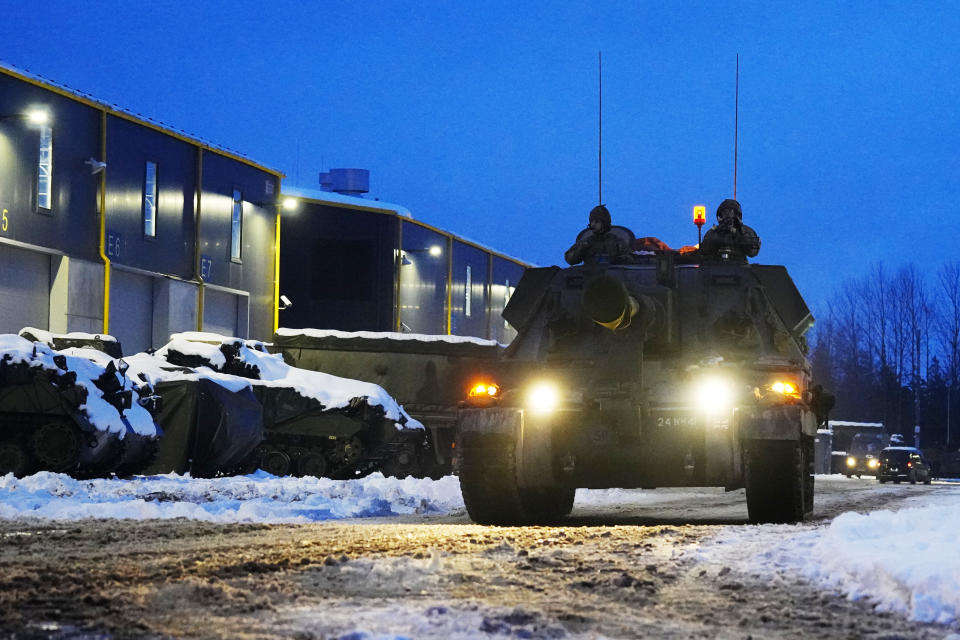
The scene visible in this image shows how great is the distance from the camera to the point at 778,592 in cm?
730

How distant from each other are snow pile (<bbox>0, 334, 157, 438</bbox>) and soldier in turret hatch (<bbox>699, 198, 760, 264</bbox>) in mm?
7799

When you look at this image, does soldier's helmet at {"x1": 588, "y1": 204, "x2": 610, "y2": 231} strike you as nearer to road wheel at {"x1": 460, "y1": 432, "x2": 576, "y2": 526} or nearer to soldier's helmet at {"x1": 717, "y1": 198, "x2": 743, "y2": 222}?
soldier's helmet at {"x1": 717, "y1": 198, "x2": 743, "y2": 222}

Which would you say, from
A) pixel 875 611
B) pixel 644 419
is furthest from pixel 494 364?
pixel 875 611

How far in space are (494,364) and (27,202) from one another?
17779 millimetres

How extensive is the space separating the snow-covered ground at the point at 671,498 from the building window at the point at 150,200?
1335 cm

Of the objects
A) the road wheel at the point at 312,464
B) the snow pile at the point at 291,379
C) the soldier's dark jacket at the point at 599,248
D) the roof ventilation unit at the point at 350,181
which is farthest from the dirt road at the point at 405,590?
the roof ventilation unit at the point at 350,181

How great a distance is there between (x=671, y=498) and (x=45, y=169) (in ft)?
50.2

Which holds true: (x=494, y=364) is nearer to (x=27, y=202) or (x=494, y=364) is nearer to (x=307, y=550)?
(x=307, y=550)

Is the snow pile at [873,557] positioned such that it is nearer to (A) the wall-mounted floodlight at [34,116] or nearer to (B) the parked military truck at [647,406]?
(B) the parked military truck at [647,406]

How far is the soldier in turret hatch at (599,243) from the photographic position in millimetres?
14578

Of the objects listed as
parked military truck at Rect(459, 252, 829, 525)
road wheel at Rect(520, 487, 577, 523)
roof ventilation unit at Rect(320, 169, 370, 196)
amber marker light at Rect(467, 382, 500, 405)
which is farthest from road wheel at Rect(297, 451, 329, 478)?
roof ventilation unit at Rect(320, 169, 370, 196)

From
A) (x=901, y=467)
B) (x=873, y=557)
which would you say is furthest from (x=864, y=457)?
(x=873, y=557)

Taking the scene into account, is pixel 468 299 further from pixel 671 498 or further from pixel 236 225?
pixel 671 498

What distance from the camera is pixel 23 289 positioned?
28031mm
